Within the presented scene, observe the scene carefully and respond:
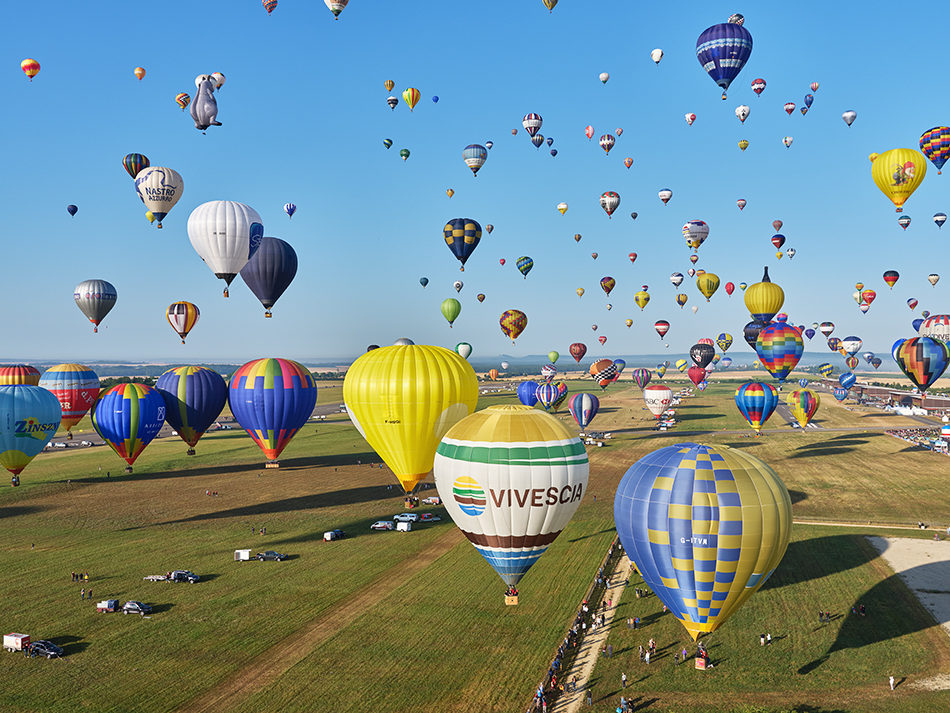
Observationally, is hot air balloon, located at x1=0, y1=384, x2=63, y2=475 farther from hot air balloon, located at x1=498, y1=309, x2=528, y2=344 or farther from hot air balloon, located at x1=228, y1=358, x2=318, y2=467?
hot air balloon, located at x1=498, y1=309, x2=528, y2=344

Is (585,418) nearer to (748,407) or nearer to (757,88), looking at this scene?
(748,407)

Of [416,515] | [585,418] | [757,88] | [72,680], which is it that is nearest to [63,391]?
[416,515]

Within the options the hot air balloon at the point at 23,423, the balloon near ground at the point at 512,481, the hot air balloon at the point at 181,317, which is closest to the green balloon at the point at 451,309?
the hot air balloon at the point at 181,317

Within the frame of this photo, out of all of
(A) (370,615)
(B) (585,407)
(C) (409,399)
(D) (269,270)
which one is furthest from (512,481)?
(B) (585,407)

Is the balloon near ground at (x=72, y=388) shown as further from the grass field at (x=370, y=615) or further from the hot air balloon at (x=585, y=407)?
the hot air balloon at (x=585, y=407)

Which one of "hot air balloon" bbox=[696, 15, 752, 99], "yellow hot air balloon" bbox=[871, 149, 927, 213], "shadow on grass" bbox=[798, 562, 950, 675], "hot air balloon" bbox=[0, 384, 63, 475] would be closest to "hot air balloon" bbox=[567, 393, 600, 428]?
"yellow hot air balloon" bbox=[871, 149, 927, 213]
